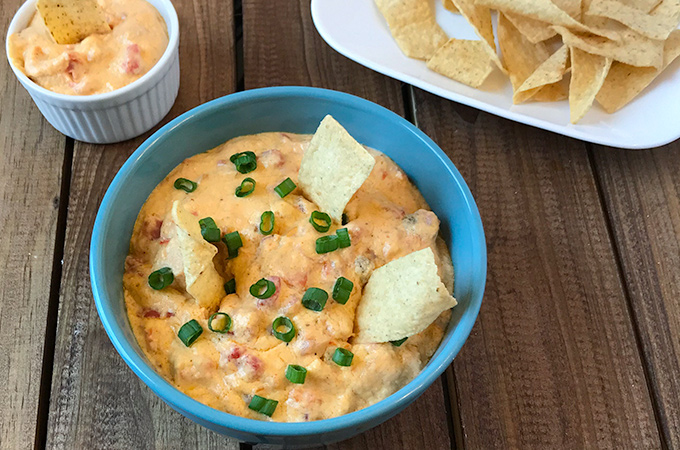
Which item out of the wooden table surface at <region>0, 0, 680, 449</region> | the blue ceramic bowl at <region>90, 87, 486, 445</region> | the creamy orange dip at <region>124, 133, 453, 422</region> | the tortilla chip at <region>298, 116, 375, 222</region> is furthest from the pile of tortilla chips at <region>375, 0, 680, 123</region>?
the tortilla chip at <region>298, 116, 375, 222</region>

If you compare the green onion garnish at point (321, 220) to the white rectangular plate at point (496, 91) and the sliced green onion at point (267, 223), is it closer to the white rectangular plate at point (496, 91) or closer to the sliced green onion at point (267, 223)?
the sliced green onion at point (267, 223)

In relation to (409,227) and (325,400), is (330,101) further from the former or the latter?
(325,400)

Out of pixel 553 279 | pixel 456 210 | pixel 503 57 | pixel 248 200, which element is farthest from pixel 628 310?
pixel 248 200

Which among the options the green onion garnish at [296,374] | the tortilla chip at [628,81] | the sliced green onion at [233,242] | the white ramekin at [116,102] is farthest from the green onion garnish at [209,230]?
the tortilla chip at [628,81]

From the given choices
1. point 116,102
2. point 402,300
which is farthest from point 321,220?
point 116,102

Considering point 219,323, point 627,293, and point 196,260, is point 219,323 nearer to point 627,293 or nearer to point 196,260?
point 196,260
